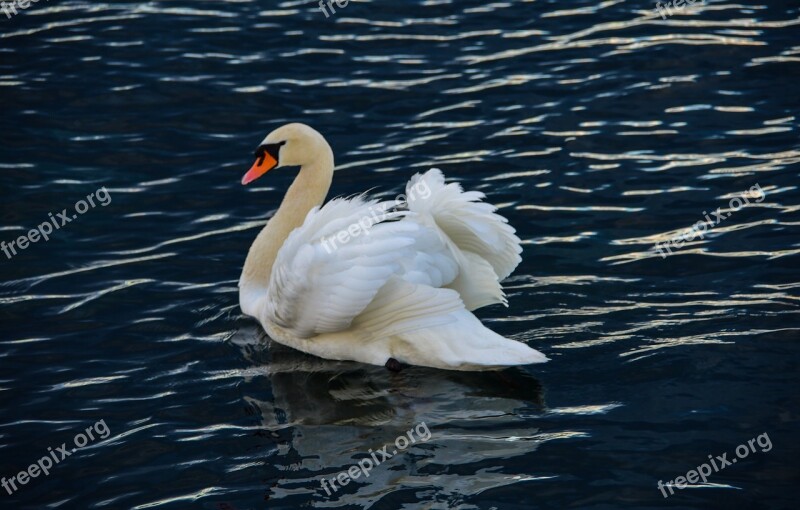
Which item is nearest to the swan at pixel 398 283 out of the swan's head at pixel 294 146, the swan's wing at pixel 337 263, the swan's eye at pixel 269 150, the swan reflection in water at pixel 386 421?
the swan's wing at pixel 337 263

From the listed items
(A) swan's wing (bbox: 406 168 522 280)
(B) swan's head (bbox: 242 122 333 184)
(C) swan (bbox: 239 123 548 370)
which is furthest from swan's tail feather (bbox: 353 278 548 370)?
(B) swan's head (bbox: 242 122 333 184)

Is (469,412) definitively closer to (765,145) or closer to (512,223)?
(512,223)

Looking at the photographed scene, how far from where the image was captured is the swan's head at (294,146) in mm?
9477

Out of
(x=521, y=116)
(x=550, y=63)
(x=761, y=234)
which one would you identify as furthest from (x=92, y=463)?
(x=550, y=63)

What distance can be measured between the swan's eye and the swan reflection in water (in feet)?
5.24

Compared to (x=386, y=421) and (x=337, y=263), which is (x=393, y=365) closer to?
(x=386, y=421)

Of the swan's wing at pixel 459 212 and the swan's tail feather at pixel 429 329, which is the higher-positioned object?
the swan's wing at pixel 459 212

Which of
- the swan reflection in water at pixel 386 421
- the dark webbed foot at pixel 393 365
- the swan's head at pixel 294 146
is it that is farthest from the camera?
the swan's head at pixel 294 146

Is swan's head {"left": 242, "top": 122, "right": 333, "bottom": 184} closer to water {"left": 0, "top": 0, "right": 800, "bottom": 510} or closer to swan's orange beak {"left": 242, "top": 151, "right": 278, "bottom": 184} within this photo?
swan's orange beak {"left": 242, "top": 151, "right": 278, "bottom": 184}

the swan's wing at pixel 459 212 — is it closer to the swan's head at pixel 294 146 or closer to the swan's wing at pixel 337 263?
the swan's wing at pixel 337 263

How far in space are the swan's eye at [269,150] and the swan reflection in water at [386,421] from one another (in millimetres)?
1598

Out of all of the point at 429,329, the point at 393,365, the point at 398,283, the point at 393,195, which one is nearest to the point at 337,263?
the point at 398,283

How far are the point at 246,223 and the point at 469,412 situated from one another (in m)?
3.96

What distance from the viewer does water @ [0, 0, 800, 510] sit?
7258mm
